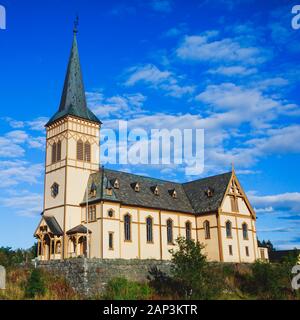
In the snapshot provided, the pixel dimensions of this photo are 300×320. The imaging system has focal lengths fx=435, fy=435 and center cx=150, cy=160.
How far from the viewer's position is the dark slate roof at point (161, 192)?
48.8m

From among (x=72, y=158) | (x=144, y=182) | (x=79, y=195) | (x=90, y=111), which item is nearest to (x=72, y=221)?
(x=79, y=195)

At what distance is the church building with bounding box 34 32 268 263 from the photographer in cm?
4712

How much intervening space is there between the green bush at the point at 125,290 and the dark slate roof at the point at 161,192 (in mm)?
12110

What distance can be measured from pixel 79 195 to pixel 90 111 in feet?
37.7

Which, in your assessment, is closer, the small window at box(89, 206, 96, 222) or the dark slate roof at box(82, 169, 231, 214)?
the small window at box(89, 206, 96, 222)

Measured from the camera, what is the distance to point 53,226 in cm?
4806

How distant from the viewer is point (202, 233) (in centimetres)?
5612

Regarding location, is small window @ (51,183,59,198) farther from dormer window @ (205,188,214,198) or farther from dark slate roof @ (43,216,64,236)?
dormer window @ (205,188,214,198)

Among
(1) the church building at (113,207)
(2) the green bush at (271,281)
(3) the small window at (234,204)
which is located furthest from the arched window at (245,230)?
(2) the green bush at (271,281)

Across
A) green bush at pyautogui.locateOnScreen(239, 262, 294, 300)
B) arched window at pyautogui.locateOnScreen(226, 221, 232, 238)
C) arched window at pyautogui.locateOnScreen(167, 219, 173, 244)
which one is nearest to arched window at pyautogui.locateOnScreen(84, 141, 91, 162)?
arched window at pyautogui.locateOnScreen(167, 219, 173, 244)

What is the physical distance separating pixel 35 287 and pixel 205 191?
30.8 metres

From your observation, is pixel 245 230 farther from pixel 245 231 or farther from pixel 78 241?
pixel 78 241

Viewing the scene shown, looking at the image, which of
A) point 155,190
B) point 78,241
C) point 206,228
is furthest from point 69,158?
point 206,228

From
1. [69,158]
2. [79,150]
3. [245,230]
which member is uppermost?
[79,150]
